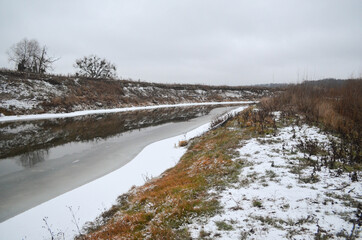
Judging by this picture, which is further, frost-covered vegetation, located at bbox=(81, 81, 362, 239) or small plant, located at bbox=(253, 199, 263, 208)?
small plant, located at bbox=(253, 199, 263, 208)

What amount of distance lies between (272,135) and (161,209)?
654 cm

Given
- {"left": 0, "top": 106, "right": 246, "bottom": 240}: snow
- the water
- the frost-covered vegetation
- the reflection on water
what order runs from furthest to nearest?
the reflection on water < the water < {"left": 0, "top": 106, "right": 246, "bottom": 240}: snow < the frost-covered vegetation

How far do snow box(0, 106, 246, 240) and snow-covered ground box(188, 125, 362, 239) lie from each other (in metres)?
3.32

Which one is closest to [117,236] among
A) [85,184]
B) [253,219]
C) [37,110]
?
[253,219]

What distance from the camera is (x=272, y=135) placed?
8.81 m

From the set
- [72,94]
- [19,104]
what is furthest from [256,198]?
[72,94]

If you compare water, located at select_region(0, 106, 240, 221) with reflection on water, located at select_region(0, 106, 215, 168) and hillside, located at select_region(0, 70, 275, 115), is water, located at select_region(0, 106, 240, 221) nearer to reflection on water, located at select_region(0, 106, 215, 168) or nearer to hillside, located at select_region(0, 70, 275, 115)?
reflection on water, located at select_region(0, 106, 215, 168)

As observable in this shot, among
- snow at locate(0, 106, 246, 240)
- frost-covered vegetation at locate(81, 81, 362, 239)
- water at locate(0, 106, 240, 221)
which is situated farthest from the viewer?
water at locate(0, 106, 240, 221)

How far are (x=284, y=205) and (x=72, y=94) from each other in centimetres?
3206

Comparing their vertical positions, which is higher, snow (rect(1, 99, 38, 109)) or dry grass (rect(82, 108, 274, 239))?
snow (rect(1, 99, 38, 109))

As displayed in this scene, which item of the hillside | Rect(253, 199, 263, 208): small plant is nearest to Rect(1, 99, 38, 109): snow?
the hillside

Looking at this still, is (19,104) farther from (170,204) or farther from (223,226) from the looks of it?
(223,226)

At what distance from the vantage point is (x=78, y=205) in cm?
566

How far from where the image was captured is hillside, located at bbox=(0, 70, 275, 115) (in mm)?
23031
